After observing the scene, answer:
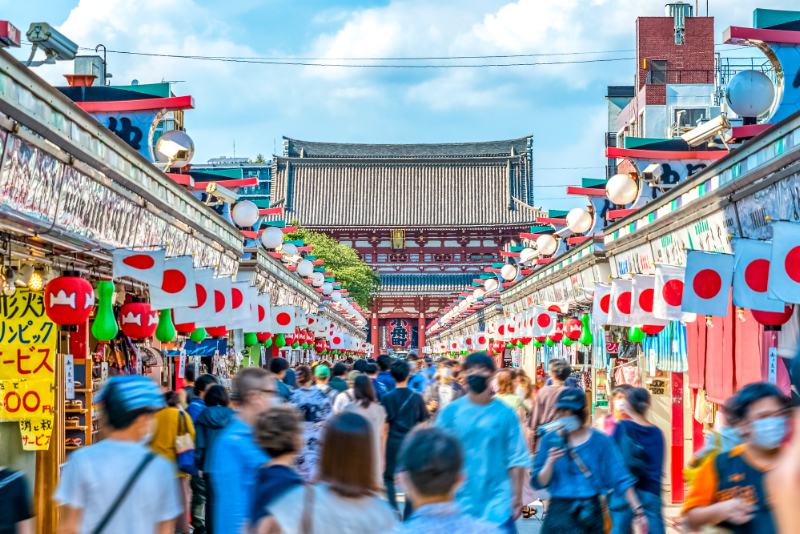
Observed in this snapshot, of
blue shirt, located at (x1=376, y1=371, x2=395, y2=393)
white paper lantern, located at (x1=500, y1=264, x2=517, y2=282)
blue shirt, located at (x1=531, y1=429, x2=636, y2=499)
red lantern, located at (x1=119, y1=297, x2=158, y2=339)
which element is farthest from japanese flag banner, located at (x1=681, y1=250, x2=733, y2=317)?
white paper lantern, located at (x1=500, y1=264, x2=517, y2=282)

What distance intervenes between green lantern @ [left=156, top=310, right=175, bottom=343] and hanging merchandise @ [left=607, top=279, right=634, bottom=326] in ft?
18.4

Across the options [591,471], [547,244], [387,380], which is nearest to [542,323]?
[547,244]

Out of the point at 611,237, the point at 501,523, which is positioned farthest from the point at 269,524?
the point at 611,237

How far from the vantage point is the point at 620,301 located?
34.9ft

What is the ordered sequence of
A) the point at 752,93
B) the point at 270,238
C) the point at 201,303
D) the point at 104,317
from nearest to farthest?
the point at 752,93 → the point at 104,317 → the point at 201,303 → the point at 270,238

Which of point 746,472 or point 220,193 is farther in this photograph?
point 220,193

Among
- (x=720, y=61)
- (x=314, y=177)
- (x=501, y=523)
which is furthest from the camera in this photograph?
(x=314, y=177)

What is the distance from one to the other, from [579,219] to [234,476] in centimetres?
1150

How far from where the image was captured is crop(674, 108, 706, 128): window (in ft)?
87.1

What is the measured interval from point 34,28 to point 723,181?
7200 mm

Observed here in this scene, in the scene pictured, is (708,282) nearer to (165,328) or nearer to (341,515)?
(341,515)

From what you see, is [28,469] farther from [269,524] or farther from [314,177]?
[314,177]

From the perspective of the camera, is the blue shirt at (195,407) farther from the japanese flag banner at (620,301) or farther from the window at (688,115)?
the window at (688,115)

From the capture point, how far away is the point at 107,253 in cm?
930
